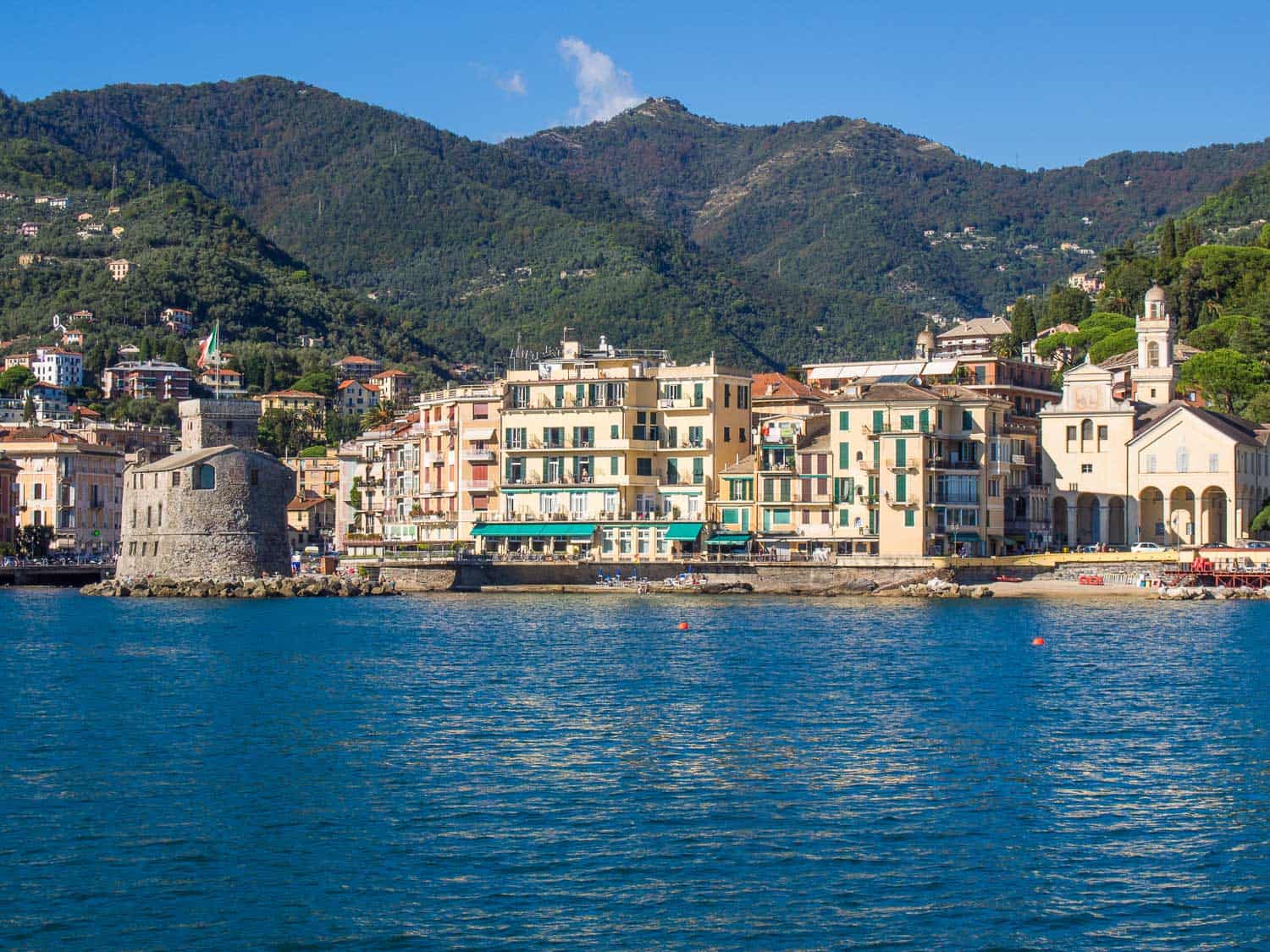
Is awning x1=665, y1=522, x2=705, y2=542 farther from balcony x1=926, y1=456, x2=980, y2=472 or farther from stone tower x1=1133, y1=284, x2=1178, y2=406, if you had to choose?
stone tower x1=1133, y1=284, x2=1178, y2=406

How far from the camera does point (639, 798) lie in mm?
27672

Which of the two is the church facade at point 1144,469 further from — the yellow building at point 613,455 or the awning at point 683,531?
the awning at point 683,531

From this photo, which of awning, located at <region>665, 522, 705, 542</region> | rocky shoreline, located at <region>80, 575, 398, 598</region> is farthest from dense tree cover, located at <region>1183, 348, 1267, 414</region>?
rocky shoreline, located at <region>80, 575, 398, 598</region>

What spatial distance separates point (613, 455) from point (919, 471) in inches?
559

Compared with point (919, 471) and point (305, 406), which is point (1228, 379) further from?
point (305, 406)

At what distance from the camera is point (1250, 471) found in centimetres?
8219

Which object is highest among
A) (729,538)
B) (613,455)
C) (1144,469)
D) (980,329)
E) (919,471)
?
(980,329)

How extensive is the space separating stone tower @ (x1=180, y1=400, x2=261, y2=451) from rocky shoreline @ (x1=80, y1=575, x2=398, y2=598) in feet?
21.6

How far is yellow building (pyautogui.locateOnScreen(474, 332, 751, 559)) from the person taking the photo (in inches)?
3273

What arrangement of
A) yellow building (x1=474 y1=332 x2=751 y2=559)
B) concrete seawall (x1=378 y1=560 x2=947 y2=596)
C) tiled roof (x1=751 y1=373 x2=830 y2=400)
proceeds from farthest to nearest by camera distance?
tiled roof (x1=751 y1=373 x2=830 y2=400) < yellow building (x1=474 y1=332 x2=751 y2=559) < concrete seawall (x1=378 y1=560 x2=947 y2=596)

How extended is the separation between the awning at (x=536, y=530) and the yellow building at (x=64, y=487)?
4574cm

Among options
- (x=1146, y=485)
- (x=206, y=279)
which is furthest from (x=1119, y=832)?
(x=206, y=279)

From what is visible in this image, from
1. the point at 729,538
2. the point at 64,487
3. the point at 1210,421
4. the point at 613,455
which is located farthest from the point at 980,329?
the point at 64,487

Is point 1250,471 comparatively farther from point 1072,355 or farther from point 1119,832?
point 1119,832
